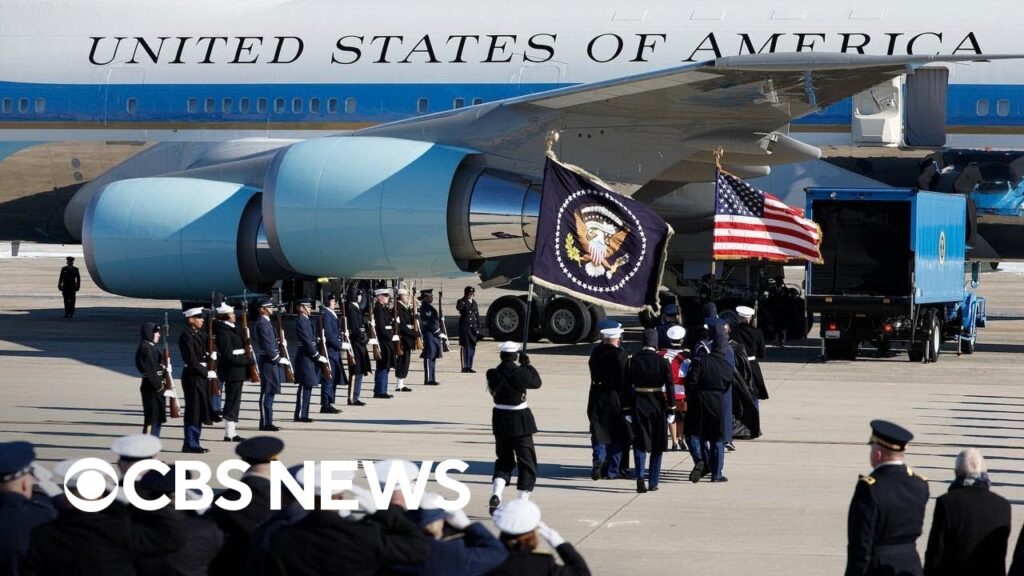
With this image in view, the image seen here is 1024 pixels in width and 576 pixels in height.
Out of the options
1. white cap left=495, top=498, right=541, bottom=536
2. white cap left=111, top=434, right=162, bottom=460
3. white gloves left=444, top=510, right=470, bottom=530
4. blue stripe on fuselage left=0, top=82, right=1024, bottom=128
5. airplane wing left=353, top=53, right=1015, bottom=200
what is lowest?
white gloves left=444, top=510, right=470, bottom=530

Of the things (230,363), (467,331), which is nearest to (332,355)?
(230,363)

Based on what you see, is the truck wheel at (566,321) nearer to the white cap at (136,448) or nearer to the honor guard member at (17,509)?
the white cap at (136,448)

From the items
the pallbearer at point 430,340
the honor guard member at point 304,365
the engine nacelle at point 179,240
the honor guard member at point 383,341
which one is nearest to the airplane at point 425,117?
the engine nacelle at point 179,240

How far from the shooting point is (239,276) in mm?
25422

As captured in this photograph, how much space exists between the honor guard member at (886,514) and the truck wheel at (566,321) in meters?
18.8

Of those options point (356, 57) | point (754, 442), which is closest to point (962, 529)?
point (754, 442)

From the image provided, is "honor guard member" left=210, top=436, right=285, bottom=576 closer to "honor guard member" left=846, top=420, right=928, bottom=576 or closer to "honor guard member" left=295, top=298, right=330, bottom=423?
"honor guard member" left=846, top=420, right=928, bottom=576

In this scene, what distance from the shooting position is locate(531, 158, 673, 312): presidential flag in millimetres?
15297

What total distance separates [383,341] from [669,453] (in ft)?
18.8

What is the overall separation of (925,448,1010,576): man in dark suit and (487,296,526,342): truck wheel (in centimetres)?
1951

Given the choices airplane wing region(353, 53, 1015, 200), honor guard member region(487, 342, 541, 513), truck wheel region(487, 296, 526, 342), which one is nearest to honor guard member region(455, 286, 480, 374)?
airplane wing region(353, 53, 1015, 200)

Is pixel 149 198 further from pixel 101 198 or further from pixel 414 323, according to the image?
pixel 414 323

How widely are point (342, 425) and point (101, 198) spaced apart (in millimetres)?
9540

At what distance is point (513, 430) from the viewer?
1316 centimetres
